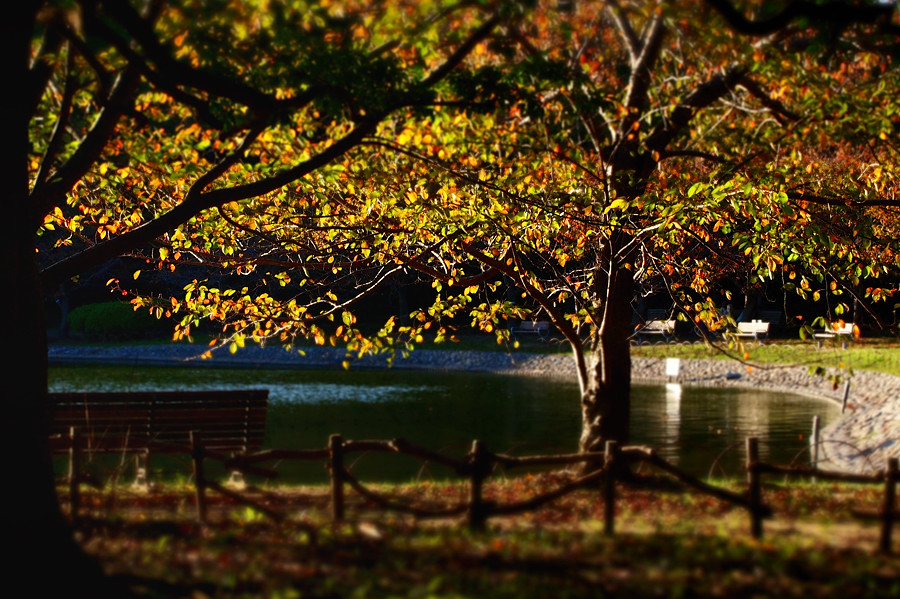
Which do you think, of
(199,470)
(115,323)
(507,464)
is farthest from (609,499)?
(115,323)

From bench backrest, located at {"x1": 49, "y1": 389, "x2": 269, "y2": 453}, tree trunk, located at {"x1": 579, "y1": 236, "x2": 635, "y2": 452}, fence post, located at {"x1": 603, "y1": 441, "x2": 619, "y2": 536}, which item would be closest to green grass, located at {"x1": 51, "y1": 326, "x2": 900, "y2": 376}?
tree trunk, located at {"x1": 579, "y1": 236, "x2": 635, "y2": 452}

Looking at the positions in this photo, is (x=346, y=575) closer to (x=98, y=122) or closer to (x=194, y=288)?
(x=98, y=122)

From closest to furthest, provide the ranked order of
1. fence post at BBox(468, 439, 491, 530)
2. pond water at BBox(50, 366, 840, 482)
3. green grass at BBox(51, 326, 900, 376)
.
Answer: fence post at BBox(468, 439, 491, 530) → pond water at BBox(50, 366, 840, 482) → green grass at BBox(51, 326, 900, 376)

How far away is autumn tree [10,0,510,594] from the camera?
6.04 metres

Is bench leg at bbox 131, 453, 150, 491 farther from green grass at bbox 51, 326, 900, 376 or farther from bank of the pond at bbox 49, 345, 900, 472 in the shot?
green grass at bbox 51, 326, 900, 376

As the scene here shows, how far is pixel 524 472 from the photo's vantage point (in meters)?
13.5

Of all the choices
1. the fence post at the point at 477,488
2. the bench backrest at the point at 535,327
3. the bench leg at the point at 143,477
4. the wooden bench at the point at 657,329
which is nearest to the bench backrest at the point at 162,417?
the bench leg at the point at 143,477

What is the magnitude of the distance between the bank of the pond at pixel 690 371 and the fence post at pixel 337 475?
16.7ft

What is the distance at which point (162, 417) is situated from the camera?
10234 millimetres

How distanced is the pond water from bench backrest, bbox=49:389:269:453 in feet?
9.15

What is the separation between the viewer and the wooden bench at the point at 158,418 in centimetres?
982

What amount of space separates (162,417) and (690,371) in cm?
2165

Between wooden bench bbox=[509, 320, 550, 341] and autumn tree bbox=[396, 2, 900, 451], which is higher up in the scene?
autumn tree bbox=[396, 2, 900, 451]

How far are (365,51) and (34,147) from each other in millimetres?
3478
